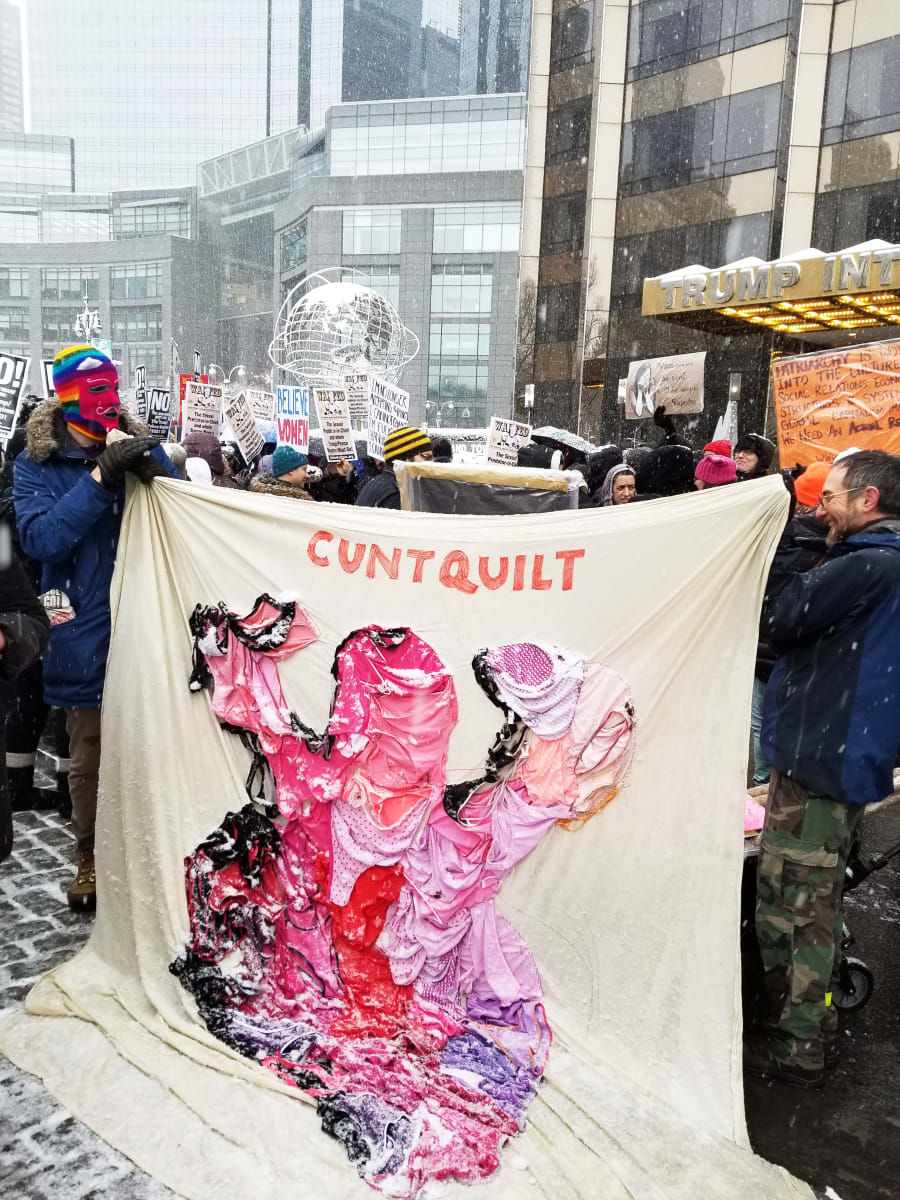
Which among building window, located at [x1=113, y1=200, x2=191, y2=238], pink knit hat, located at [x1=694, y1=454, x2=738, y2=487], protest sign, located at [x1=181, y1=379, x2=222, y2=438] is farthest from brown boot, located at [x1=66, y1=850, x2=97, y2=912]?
building window, located at [x1=113, y1=200, x2=191, y2=238]

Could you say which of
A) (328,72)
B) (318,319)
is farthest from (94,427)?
(328,72)

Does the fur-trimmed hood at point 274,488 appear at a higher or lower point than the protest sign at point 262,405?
lower

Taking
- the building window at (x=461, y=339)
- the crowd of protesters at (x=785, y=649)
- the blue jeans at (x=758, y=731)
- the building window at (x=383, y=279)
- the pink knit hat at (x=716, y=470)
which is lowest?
the blue jeans at (x=758, y=731)

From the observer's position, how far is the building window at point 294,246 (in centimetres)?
7681

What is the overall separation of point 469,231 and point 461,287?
5012 mm

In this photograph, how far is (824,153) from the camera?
23234 mm

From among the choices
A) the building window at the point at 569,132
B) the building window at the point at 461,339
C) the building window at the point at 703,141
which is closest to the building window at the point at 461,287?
the building window at the point at 461,339

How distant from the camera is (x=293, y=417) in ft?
34.1

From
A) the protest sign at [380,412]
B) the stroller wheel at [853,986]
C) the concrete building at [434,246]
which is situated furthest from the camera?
the concrete building at [434,246]

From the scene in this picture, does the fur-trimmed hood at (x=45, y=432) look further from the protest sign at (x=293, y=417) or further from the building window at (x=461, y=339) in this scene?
the building window at (x=461, y=339)

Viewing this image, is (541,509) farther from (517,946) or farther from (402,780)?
(517,946)

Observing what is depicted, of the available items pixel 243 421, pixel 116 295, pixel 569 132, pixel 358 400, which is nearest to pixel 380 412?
pixel 358 400

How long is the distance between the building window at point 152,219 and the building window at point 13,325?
2168 centimetres

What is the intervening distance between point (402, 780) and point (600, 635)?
831 mm
